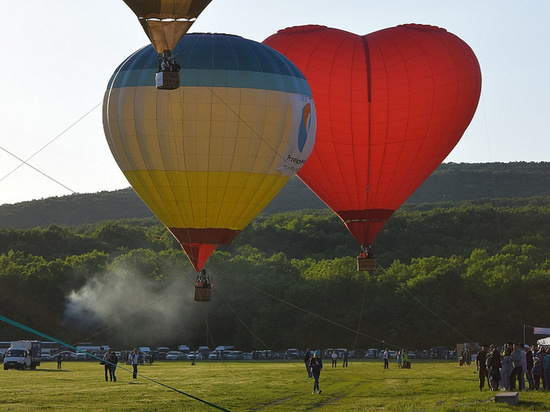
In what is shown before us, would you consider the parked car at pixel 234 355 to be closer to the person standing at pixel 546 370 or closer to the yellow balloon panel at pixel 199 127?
the yellow balloon panel at pixel 199 127

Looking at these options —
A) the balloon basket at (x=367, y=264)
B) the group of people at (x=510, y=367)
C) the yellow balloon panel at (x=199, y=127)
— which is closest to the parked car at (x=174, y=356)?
the balloon basket at (x=367, y=264)

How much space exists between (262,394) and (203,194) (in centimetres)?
719

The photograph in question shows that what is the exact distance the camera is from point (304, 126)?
33.1 meters

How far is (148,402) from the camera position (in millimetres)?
25719

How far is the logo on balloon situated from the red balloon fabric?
264cm

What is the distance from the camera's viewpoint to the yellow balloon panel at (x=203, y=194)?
3203 cm

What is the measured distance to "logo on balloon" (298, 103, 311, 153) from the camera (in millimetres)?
32938

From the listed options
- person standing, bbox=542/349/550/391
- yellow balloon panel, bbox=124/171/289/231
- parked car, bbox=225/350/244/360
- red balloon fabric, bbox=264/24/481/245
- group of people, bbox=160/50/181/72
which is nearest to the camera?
group of people, bbox=160/50/181/72

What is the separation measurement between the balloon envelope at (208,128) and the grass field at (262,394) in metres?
5.49

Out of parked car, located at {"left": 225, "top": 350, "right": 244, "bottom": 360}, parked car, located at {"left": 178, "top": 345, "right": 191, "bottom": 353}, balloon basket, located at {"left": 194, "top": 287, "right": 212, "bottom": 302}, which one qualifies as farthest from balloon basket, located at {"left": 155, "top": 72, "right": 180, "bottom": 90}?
parked car, located at {"left": 178, "top": 345, "right": 191, "bottom": 353}

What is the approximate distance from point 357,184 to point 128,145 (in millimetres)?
9441

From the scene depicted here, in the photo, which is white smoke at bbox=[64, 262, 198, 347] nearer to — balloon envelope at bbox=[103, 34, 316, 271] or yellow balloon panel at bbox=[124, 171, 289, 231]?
yellow balloon panel at bbox=[124, 171, 289, 231]

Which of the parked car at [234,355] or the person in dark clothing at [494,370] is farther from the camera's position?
the parked car at [234,355]

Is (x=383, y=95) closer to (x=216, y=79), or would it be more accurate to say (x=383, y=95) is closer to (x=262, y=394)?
(x=216, y=79)
